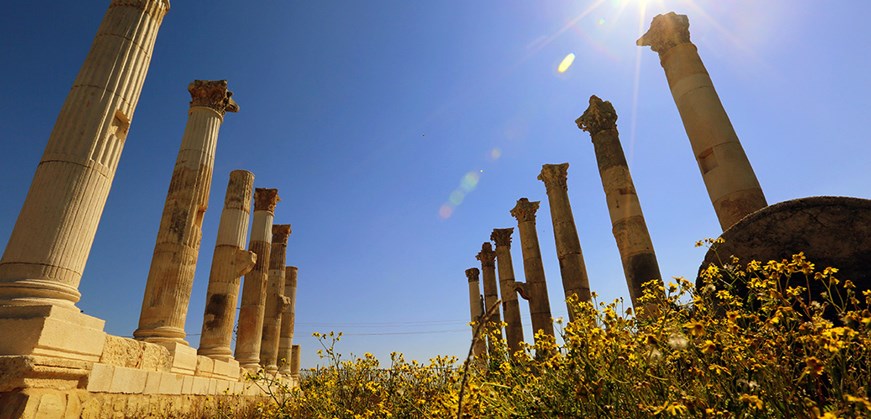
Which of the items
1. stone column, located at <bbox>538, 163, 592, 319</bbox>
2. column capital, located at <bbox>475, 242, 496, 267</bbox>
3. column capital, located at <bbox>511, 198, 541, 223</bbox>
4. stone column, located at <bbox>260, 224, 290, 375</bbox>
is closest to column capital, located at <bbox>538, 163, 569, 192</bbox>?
stone column, located at <bbox>538, 163, 592, 319</bbox>

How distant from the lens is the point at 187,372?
8.83 m

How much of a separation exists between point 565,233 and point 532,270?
3.74 metres

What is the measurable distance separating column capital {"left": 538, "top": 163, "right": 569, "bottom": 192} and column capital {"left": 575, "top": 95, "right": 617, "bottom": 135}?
3615mm

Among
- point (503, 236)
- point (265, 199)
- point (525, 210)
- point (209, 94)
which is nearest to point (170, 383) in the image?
point (209, 94)

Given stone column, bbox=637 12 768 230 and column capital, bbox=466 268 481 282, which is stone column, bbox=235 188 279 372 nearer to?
stone column, bbox=637 12 768 230

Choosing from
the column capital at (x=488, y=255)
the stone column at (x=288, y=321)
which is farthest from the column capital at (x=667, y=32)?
the stone column at (x=288, y=321)

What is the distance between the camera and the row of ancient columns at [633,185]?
8.34 meters

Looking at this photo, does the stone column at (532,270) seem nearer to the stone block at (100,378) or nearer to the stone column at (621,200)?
the stone column at (621,200)

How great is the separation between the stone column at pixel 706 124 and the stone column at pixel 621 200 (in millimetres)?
2695

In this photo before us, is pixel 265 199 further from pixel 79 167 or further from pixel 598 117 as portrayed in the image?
pixel 598 117

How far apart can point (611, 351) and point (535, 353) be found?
124 centimetres

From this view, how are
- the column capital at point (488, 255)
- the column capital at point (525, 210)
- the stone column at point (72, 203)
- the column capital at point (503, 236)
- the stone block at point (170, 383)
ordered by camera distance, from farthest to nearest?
the column capital at point (488, 255) < the column capital at point (503, 236) < the column capital at point (525, 210) < the stone block at point (170, 383) < the stone column at point (72, 203)

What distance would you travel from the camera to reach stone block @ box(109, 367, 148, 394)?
6207 millimetres

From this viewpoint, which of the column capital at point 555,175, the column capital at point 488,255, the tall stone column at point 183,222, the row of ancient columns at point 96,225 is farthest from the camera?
the column capital at point 488,255
